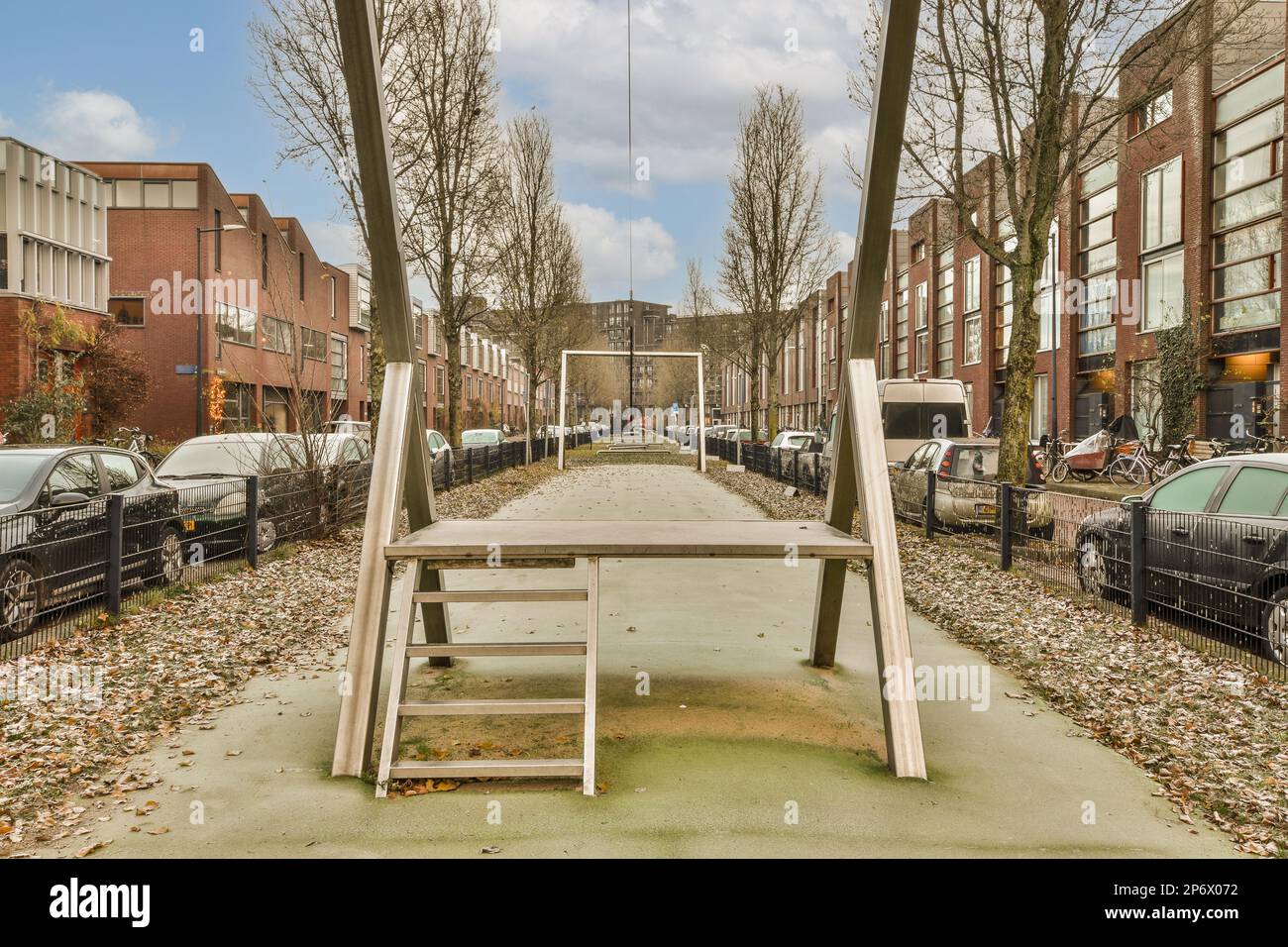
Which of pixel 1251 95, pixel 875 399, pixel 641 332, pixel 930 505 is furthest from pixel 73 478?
pixel 641 332

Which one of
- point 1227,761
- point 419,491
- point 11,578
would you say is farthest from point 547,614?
point 1227,761

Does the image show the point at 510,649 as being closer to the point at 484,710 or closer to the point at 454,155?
the point at 484,710

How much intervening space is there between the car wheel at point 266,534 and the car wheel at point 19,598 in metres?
4.36

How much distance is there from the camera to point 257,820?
14.0 feet

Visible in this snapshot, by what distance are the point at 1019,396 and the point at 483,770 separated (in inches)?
488

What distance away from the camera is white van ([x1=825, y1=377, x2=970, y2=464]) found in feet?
67.6

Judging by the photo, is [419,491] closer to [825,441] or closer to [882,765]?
[882,765]

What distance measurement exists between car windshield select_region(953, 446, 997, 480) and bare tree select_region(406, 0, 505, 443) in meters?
12.1

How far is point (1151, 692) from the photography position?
21.1ft

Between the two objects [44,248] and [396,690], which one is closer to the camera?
[396,690]

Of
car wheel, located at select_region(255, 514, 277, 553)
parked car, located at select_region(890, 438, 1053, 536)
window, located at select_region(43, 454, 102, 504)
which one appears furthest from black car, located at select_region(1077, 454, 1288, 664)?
window, located at select_region(43, 454, 102, 504)

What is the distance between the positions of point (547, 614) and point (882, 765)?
4.67m

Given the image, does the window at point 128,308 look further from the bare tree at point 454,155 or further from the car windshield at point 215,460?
the car windshield at point 215,460

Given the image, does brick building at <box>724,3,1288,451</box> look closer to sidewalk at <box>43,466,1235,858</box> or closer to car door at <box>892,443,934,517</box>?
car door at <box>892,443,934,517</box>
